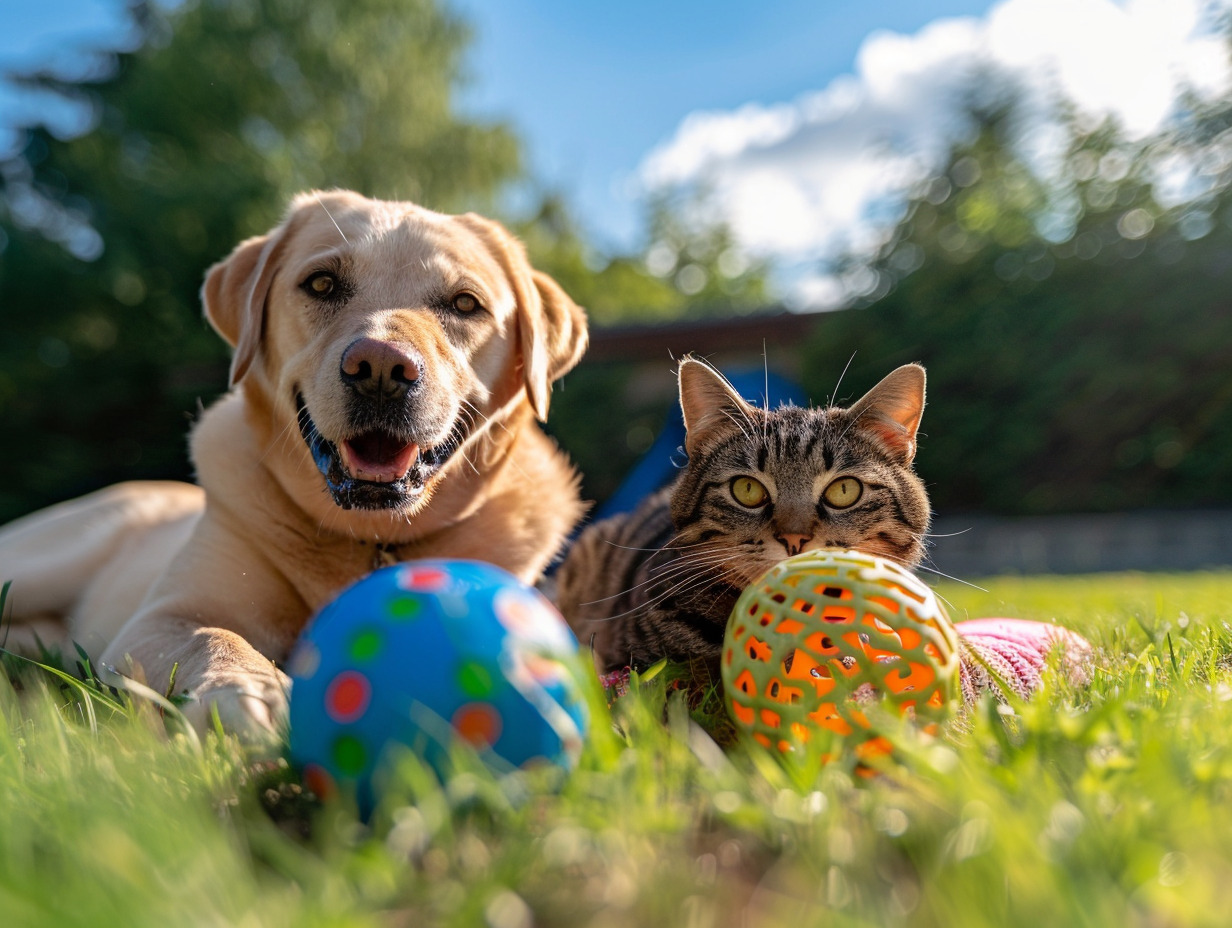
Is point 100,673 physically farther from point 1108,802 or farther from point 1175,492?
point 1175,492

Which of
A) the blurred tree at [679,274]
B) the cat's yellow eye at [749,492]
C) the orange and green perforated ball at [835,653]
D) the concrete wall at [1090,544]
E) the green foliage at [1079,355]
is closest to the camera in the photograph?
the orange and green perforated ball at [835,653]

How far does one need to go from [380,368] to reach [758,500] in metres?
1.38

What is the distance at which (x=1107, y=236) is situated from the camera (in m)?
11.5

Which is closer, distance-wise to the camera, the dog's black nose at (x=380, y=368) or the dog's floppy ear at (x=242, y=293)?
the dog's black nose at (x=380, y=368)

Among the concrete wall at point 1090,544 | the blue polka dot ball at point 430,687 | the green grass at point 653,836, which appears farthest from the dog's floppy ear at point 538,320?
the concrete wall at point 1090,544

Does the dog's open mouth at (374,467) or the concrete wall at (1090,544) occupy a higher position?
the dog's open mouth at (374,467)

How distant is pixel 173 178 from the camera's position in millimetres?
18906

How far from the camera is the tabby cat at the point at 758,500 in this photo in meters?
2.86

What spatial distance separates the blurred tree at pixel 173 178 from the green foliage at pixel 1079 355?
974 centimetres

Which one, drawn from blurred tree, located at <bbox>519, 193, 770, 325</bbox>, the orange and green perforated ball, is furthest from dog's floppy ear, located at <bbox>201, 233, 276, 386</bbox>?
blurred tree, located at <bbox>519, 193, 770, 325</bbox>

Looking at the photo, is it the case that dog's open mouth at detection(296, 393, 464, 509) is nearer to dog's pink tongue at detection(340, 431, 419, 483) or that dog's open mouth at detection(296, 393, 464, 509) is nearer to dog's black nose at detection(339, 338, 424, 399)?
dog's pink tongue at detection(340, 431, 419, 483)

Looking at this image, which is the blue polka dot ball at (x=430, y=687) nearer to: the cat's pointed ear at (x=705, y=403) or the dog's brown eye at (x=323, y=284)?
the cat's pointed ear at (x=705, y=403)

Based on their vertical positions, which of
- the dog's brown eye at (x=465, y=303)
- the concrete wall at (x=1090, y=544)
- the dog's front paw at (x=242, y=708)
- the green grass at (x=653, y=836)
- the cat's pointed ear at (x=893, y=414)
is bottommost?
the concrete wall at (x=1090, y=544)

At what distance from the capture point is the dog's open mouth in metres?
2.98
